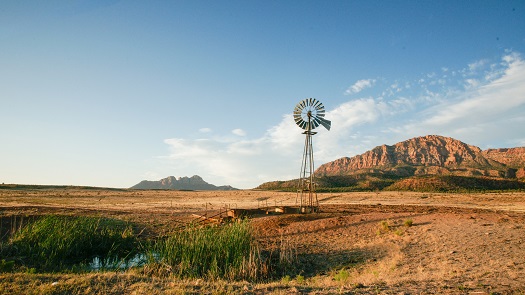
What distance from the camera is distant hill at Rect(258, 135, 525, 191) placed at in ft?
256

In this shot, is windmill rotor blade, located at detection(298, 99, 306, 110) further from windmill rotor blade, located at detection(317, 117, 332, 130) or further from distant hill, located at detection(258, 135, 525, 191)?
distant hill, located at detection(258, 135, 525, 191)

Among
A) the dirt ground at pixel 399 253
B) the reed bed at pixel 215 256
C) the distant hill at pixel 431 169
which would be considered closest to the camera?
the dirt ground at pixel 399 253

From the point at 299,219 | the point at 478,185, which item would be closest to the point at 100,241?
the point at 299,219

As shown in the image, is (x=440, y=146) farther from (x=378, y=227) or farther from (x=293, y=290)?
(x=293, y=290)

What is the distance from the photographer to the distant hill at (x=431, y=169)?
7812cm

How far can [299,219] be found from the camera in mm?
23344

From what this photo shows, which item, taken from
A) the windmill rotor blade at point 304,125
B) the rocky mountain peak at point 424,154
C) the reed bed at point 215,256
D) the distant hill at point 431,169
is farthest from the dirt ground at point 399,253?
the rocky mountain peak at point 424,154

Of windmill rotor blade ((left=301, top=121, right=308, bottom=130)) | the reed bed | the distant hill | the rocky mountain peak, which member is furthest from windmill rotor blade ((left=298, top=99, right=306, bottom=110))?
the rocky mountain peak

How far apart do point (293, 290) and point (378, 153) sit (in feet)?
641

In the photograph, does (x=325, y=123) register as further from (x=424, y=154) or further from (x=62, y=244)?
(x=424, y=154)

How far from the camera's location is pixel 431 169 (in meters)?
134

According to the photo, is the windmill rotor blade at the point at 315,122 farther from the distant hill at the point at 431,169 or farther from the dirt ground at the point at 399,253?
the distant hill at the point at 431,169

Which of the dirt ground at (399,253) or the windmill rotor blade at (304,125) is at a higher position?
the windmill rotor blade at (304,125)

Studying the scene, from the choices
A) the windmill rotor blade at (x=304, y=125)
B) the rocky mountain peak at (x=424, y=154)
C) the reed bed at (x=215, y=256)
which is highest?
the rocky mountain peak at (x=424, y=154)
